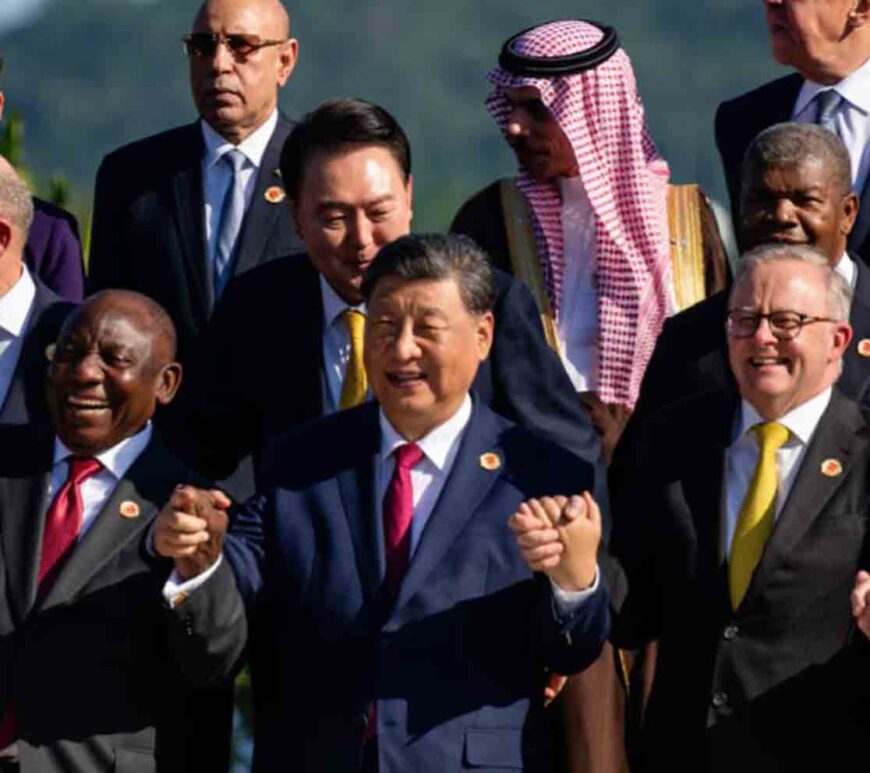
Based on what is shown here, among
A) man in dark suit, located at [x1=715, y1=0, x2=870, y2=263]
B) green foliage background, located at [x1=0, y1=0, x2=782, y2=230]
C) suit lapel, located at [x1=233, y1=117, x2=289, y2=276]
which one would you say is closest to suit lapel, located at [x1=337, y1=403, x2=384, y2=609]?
suit lapel, located at [x1=233, y1=117, x2=289, y2=276]

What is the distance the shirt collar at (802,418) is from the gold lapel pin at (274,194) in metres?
1.83

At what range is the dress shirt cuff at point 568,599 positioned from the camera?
765 centimetres

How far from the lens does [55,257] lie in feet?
30.8

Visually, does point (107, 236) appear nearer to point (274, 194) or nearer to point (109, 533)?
point (274, 194)

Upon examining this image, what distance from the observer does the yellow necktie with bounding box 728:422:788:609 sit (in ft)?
26.0

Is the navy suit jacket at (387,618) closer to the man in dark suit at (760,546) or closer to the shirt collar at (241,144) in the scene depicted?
the man in dark suit at (760,546)

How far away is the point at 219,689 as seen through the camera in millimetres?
8398

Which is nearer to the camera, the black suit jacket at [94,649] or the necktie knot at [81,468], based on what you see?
the black suit jacket at [94,649]

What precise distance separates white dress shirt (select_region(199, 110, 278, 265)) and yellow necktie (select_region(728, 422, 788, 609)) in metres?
2.03

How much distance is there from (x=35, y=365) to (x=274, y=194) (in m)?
1.05

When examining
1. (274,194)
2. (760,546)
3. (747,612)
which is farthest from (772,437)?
(274,194)

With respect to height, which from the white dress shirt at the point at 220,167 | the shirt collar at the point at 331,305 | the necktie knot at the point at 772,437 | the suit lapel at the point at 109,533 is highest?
the white dress shirt at the point at 220,167

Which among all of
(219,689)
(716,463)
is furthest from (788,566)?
(219,689)

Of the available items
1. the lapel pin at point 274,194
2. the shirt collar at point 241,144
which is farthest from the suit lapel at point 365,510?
the shirt collar at point 241,144
